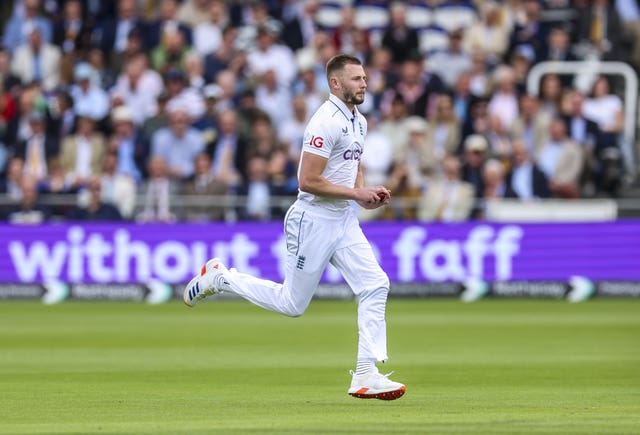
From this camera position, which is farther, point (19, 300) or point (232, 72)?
point (232, 72)

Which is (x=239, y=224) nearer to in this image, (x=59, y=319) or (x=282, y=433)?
(x=59, y=319)

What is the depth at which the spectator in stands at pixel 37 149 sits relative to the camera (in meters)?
24.2

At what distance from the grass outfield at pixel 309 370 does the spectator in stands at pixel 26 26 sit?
754cm

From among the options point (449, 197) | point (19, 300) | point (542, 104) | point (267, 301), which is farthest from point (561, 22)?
point (267, 301)

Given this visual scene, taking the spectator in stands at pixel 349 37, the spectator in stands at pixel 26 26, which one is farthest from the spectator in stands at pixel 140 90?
the spectator in stands at pixel 349 37

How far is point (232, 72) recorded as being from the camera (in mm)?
24969

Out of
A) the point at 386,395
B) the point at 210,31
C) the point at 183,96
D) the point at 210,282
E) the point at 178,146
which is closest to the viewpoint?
the point at 386,395

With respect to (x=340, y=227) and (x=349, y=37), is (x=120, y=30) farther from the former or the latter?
(x=340, y=227)

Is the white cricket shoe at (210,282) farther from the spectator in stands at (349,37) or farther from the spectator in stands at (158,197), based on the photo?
the spectator in stands at (349,37)

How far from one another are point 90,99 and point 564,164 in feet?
27.3

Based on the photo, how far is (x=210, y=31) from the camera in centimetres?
2616

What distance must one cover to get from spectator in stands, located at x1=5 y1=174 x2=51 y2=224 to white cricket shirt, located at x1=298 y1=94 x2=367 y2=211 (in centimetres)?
1324

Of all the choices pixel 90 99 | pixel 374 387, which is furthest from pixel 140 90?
pixel 374 387

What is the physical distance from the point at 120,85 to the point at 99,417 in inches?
658
